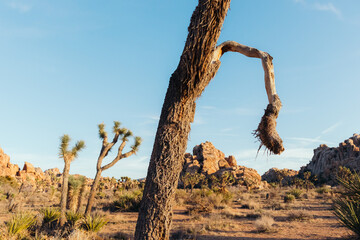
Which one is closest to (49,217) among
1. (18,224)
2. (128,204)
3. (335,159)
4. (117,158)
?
(18,224)

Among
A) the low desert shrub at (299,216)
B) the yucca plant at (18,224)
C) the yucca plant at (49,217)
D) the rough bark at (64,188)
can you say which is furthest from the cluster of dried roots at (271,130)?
the rough bark at (64,188)

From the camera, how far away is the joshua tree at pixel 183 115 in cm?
400

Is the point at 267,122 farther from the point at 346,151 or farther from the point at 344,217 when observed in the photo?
the point at 346,151

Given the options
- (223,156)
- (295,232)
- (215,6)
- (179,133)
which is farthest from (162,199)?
(223,156)

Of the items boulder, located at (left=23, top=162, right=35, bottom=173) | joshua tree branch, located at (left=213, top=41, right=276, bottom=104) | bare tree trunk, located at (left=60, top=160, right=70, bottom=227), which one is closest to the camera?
joshua tree branch, located at (left=213, top=41, right=276, bottom=104)

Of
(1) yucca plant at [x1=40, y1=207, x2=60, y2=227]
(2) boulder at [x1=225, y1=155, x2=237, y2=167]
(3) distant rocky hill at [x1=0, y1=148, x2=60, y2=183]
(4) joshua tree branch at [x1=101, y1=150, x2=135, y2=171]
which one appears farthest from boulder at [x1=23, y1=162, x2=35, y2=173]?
(1) yucca plant at [x1=40, y1=207, x2=60, y2=227]

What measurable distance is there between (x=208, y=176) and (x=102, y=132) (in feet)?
111

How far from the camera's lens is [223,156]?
61688 mm

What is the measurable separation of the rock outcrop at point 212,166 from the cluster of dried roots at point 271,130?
1571 inches

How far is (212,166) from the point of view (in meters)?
52.3

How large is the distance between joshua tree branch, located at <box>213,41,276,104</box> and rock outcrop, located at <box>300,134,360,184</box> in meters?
60.9

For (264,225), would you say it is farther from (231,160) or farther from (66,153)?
(231,160)

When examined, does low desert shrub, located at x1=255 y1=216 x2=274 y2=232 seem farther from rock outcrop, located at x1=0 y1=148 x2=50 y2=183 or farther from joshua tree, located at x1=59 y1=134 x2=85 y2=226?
rock outcrop, located at x1=0 y1=148 x2=50 y2=183

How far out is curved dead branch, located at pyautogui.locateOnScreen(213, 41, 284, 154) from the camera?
3.95 m
